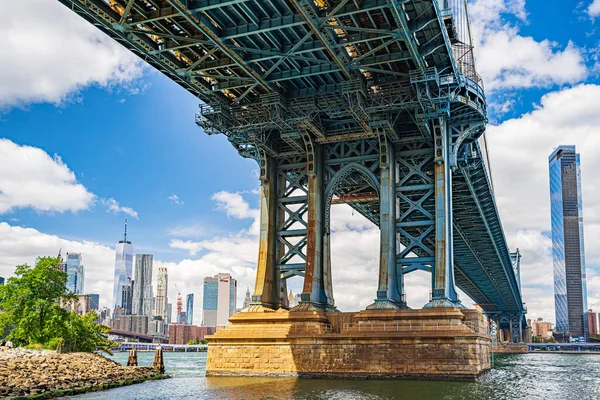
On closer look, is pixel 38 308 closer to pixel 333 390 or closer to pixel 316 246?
pixel 316 246

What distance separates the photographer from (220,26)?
3941cm

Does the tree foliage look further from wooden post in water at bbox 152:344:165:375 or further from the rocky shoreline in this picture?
wooden post in water at bbox 152:344:165:375

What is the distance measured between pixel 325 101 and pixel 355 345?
1715 centimetres

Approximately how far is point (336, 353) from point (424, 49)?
20.4 meters

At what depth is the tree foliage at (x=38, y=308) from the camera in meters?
48.8

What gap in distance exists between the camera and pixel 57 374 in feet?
128

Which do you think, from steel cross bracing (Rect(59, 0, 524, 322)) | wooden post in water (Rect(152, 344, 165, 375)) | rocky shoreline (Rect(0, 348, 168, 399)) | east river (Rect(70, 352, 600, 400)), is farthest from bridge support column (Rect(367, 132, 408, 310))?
wooden post in water (Rect(152, 344, 165, 375))

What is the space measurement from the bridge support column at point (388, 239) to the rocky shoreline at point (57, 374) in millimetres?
17259

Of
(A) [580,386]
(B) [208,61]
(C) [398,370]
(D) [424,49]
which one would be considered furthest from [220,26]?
(A) [580,386]

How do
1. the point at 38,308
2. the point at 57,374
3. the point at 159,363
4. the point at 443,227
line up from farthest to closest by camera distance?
the point at 159,363 → the point at 38,308 → the point at 443,227 → the point at 57,374

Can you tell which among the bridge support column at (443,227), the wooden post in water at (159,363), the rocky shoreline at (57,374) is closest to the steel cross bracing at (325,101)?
the bridge support column at (443,227)

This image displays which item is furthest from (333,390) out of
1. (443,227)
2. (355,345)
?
(443,227)

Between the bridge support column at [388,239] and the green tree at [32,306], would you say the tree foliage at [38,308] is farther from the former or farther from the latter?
the bridge support column at [388,239]

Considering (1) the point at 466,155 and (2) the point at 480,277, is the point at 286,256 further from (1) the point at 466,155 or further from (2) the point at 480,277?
(2) the point at 480,277
